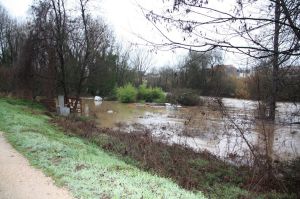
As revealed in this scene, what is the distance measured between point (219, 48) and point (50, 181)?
3895mm

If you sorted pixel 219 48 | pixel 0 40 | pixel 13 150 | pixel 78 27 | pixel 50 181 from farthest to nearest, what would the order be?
pixel 0 40 → pixel 78 27 → pixel 13 150 → pixel 50 181 → pixel 219 48

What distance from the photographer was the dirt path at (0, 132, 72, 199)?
5520mm

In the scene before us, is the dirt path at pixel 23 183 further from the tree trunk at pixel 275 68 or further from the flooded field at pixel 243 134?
the flooded field at pixel 243 134

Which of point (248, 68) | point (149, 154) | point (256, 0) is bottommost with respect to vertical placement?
point (149, 154)


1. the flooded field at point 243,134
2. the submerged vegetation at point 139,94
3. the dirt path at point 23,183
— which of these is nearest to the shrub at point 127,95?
the submerged vegetation at point 139,94

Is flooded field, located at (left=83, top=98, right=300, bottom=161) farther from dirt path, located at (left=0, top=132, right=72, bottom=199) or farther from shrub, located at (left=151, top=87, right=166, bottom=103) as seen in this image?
shrub, located at (left=151, top=87, right=166, bottom=103)

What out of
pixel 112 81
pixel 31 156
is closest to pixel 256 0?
pixel 31 156

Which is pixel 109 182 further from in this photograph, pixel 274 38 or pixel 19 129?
pixel 19 129

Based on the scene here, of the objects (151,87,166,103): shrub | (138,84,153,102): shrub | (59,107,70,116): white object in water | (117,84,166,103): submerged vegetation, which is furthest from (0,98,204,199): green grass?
(138,84,153,102): shrub

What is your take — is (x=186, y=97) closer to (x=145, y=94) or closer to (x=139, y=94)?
(x=145, y=94)

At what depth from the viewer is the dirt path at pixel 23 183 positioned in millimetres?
5520

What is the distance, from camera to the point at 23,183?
20.1 ft

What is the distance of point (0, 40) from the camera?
49969 millimetres

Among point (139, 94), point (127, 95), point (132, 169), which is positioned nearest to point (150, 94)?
point (139, 94)
